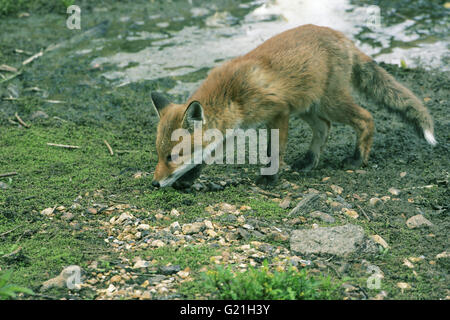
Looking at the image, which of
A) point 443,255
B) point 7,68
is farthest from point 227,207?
point 7,68

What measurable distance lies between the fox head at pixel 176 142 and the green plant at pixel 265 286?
187 centimetres

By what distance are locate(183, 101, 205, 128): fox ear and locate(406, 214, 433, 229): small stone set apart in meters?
2.15

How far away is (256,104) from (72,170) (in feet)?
6.94

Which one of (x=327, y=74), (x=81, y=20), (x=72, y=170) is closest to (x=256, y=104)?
(x=327, y=74)

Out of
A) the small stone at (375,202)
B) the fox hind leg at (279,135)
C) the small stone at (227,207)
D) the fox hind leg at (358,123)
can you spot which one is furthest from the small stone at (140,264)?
the fox hind leg at (358,123)

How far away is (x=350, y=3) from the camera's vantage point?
409 inches

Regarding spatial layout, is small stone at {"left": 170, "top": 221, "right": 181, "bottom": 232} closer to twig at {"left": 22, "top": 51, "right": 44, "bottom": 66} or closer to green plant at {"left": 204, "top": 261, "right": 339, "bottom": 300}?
green plant at {"left": 204, "top": 261, "right": 339, "bottom": 300}

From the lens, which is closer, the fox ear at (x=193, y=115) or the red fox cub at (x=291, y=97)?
the fox ear at (x=193, y=115)

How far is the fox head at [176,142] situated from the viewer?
195 inches

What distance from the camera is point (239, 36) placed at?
9203mm

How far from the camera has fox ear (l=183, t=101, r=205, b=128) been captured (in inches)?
191

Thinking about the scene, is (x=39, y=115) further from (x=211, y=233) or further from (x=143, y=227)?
(x=211, y=233)

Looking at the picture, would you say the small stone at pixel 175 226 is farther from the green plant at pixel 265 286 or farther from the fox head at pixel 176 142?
the green plant at pixel 265 286
